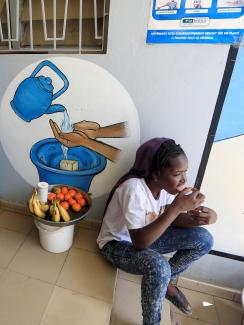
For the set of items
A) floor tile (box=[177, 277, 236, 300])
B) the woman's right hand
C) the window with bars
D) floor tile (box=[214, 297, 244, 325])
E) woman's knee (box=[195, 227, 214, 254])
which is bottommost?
floor tile (box=[214, 297, 244, 325])

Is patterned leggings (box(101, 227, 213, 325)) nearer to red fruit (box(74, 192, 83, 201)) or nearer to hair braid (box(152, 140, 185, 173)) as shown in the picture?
red fruit (box(74, 192, 83, 201))

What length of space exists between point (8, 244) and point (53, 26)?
4.45 ft

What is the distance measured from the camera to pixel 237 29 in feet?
3.41

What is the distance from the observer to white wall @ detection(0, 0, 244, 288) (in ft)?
3.70

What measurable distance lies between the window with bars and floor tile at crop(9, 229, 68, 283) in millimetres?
1205

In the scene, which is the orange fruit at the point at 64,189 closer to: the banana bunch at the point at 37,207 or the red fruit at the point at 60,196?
the red fruit at the point at 60,196

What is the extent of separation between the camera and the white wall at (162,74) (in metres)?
1.13

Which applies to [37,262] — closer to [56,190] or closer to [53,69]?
[56,190]

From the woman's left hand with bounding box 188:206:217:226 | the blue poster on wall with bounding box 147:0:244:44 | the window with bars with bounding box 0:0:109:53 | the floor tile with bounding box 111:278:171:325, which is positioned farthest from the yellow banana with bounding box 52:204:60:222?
the blue poster on wall with bounding box 147:0:244:44

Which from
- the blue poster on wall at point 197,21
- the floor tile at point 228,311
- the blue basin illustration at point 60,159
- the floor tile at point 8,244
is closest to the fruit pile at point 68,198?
the blue basin illustration at point 60,159

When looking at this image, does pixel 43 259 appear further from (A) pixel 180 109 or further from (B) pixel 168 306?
(A) pixel 180 109

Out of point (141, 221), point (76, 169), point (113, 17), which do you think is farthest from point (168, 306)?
point (113, 17)

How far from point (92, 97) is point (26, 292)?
111cm

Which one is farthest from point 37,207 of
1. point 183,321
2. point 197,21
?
point 197,21
